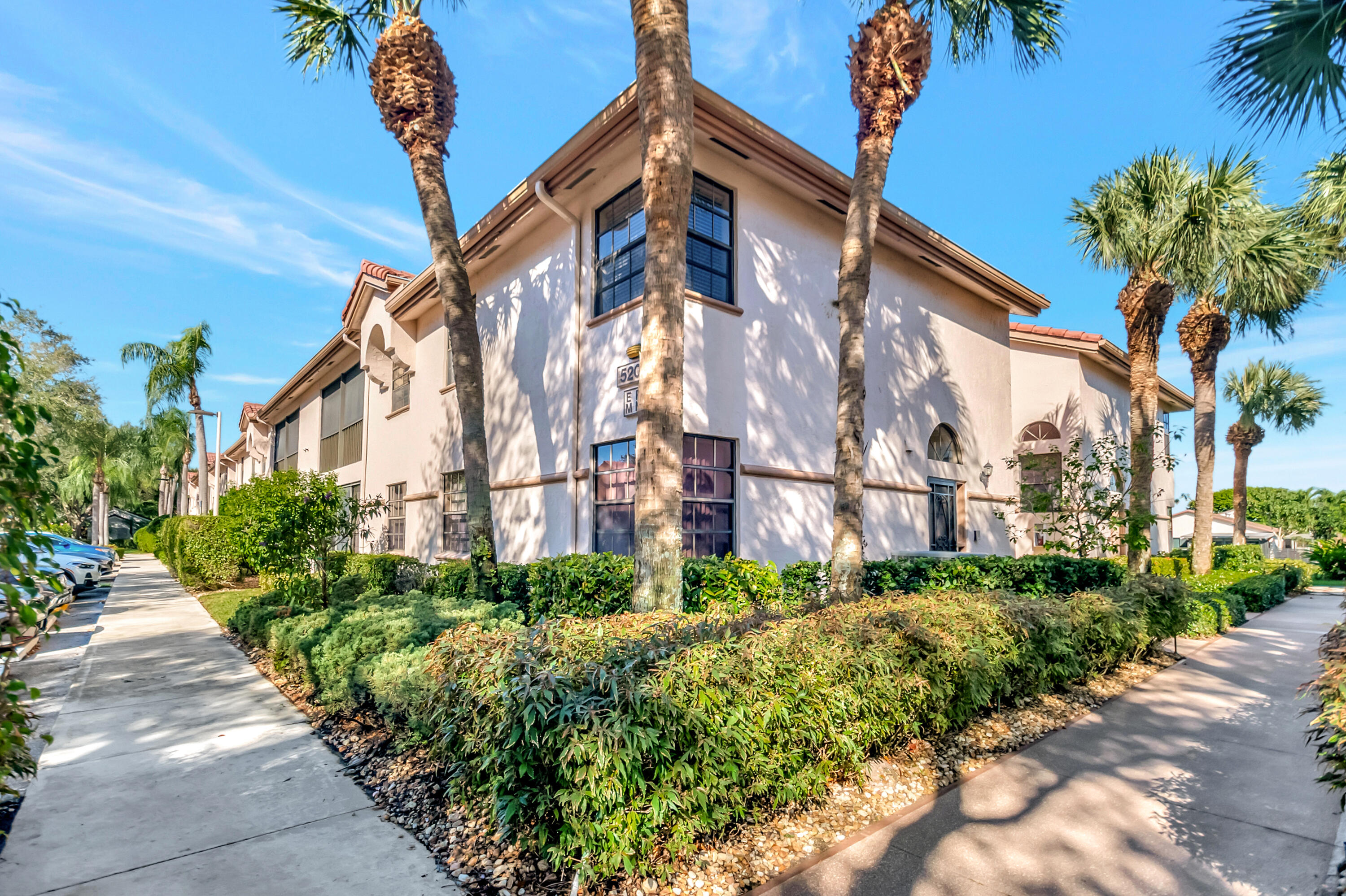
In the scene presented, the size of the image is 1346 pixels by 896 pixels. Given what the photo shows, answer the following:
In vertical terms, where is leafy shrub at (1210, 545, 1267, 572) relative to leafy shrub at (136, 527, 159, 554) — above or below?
above

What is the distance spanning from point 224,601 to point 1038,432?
21889 mm

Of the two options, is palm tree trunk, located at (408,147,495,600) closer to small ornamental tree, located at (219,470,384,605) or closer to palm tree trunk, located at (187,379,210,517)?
small ornamental tree, located at (219,470,384,605)

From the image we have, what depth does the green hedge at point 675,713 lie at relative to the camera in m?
3.17

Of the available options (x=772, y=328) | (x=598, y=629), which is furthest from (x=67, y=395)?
(x=598, y=629)

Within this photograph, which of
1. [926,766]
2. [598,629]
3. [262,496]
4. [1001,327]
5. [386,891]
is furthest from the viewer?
[1001,327]

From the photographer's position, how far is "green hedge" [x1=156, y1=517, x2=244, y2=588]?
1700 centimetres

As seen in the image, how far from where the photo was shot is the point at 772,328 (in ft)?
33.8

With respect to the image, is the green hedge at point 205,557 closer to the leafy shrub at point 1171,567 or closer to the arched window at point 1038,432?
the arched window at point 1038,432

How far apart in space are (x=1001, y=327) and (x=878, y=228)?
5832 mm

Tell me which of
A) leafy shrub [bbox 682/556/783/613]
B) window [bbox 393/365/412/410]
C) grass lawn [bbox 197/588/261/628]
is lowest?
grass lawn [bbox 197/588/261/628]

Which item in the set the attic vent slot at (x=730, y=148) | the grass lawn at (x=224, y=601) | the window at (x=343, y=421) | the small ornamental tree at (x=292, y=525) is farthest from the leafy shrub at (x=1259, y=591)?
the window at (x=343, y=421)

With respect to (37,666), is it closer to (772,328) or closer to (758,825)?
(758,825)

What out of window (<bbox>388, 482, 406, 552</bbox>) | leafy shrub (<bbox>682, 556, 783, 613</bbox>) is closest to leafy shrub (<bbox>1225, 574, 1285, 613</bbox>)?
leafy shrub (<bbox>682, 556, 783, 613</bbox>)

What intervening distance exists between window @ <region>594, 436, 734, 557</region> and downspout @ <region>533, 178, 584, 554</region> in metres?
0.34
